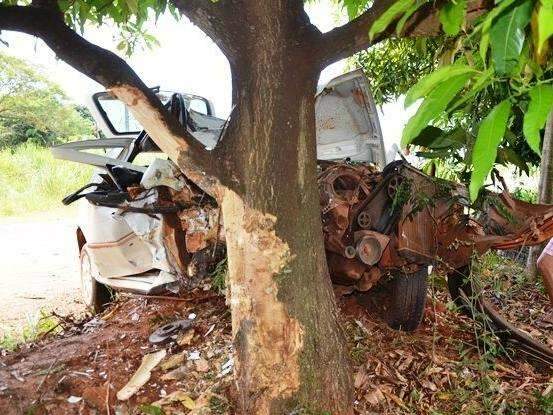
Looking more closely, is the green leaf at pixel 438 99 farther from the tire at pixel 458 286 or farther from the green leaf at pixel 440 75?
the tire at pixel 458 286

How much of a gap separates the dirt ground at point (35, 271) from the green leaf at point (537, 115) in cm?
589

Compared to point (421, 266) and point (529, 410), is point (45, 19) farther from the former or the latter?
point (529, 410)

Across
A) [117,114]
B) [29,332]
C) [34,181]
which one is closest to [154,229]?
[117,114]

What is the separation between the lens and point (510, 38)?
0.85 metres

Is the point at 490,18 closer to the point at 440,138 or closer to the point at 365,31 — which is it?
the point at 440,138

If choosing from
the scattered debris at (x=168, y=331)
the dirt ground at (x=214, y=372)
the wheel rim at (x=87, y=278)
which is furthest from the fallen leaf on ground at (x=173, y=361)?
Result: the wheel rim at (x=87, y=278)

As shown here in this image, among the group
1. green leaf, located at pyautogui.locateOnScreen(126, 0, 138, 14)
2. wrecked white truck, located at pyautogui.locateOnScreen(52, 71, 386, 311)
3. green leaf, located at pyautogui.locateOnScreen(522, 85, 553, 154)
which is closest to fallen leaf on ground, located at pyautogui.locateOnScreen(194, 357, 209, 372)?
wrecked white truck, located at pyautogui.locateOnScreen(52, 71, 386, 311)

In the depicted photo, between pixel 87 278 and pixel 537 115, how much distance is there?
522cm

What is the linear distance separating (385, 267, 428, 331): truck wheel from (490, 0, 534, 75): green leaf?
261 cm

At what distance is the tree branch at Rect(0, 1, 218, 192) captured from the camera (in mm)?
2014

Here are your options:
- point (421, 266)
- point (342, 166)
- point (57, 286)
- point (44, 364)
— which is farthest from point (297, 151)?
point (57, 286)

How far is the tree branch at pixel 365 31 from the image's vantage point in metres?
1.99

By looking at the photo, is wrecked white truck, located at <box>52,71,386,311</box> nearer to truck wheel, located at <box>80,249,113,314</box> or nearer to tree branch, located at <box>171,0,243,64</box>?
truck wheel, located at <box>80,249,113,314</box>

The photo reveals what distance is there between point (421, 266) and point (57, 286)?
671cm
